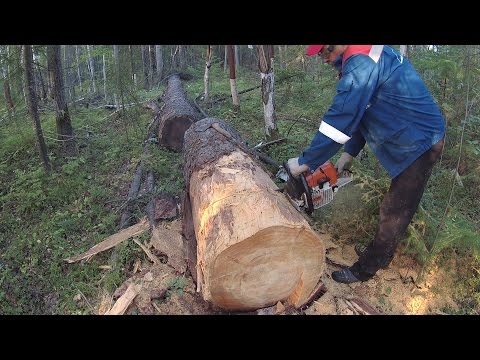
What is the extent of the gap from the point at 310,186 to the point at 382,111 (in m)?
0.90

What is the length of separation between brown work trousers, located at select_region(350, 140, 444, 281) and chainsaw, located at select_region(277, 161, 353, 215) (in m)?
0.54

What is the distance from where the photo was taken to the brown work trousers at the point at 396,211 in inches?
126

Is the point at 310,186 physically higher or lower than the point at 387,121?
lower

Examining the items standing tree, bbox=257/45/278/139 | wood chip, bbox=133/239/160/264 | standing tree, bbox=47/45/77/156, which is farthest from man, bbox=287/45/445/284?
standing tree, bbox=47/45/77/156

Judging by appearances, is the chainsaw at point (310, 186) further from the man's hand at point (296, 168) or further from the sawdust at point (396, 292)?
the sawdust at point (396, 292)

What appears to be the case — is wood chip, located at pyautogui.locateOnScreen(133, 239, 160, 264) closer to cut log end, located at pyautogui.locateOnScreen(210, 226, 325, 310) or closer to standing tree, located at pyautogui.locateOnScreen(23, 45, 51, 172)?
cut log end, located at pyautogui.locateOnScreen(210, 226, 325, 310)

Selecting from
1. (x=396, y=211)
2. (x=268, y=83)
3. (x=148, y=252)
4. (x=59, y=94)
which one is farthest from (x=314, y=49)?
(x=59, y=94)

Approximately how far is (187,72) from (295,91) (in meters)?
8.34

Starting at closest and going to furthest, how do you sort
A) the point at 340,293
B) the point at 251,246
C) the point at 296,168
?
the point at 251,246
the point at 296,168
the point at 340,293

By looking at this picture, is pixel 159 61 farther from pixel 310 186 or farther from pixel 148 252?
pixel 310 186

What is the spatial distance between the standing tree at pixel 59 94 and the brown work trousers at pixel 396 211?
5569 millimetres

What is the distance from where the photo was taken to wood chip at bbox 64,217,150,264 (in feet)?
14.6

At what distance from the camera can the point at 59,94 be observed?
6.83 metres

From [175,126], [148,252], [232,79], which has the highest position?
[232,79]
